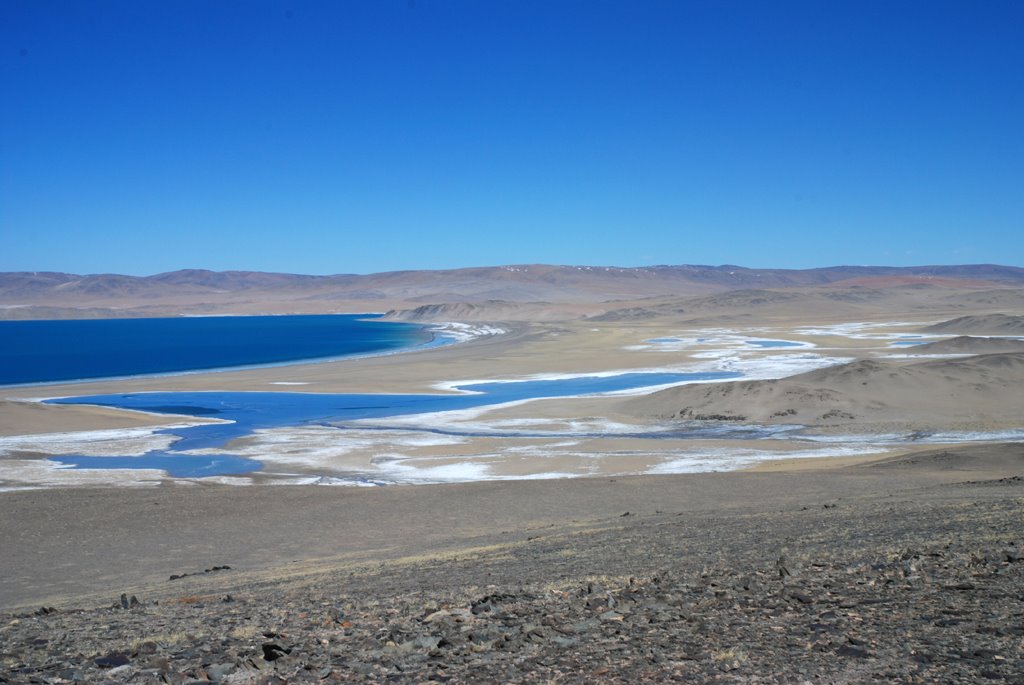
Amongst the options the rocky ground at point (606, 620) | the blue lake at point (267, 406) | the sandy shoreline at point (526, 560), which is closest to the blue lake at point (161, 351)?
the blue lake at point (267, 406)

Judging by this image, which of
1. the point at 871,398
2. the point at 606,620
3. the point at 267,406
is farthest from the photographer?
the point at 267,406

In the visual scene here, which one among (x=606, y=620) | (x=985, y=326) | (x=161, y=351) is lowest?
(x=161, y=351)

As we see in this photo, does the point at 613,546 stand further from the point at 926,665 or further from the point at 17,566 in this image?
the point at 17,566

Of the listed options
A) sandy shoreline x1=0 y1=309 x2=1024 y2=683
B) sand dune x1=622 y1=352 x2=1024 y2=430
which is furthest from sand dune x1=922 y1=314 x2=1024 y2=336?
sandy shoreline x1=0 y1=309 x2=1024 y2=683

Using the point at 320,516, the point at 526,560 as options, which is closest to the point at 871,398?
the point at 320,516

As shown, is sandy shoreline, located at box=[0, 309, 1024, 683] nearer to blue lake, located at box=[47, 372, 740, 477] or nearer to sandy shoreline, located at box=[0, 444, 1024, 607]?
sandy shoreline, located at box=[0, 444, 1024, 607]

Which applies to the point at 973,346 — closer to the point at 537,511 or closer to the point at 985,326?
the point at 985,326
